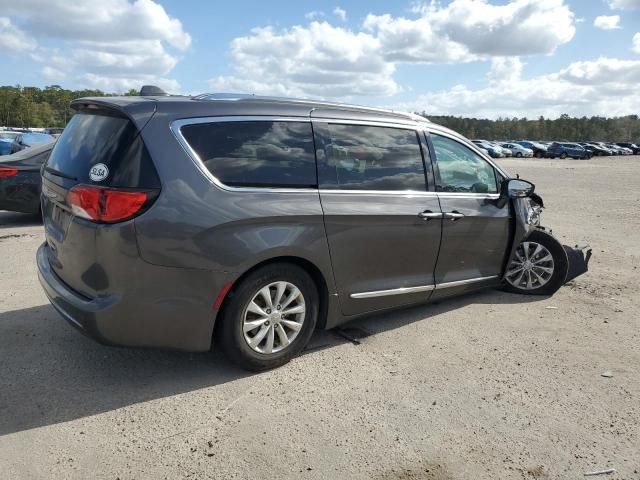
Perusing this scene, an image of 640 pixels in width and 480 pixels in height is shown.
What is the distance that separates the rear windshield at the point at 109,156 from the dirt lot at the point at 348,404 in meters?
1.38

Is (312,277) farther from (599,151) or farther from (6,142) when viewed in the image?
(599,151)

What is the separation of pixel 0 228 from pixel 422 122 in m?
7.18

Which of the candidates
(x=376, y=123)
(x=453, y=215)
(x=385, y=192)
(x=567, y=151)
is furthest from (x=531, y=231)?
(x=567, y=151)

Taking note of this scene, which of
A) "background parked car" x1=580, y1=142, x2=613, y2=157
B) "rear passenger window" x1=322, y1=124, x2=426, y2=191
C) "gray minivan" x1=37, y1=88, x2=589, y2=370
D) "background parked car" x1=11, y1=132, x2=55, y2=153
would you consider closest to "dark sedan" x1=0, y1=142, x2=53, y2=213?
"gray minivan" x1=37, y1=88, x2=589, y2=370

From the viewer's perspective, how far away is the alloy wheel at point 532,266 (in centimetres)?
576

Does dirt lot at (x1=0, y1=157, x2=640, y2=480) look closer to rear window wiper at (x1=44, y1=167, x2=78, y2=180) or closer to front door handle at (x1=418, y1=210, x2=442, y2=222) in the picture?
front door handle at (x1=418, y1=210, x2=442, y2=222)

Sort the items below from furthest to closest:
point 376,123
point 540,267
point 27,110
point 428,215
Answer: point 27,110 < point 540,267 < point 428,215 < point 376,123

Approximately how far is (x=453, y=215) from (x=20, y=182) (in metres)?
7.05

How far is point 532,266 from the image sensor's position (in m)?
5.78

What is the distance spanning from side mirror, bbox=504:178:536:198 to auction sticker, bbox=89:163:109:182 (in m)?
3.71

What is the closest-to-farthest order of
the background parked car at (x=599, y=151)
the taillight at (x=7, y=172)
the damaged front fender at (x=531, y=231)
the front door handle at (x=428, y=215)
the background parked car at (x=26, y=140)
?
the front door handle at (x=428, y=215) → the damaged front fender at (x=531, y=231) → the taillight at (x=7, y=172) → the background parked car at (x=26, y=140) → the background parked car at (x=599, y=151)

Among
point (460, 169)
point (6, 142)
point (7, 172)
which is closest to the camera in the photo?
point (460, 169)

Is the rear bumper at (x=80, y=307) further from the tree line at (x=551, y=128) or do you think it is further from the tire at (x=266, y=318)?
the tree line at (x=551, y=128)

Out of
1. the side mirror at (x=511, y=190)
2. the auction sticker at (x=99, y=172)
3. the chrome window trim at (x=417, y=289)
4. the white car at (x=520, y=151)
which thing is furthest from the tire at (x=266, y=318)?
the white car at (x=520, y=151)
